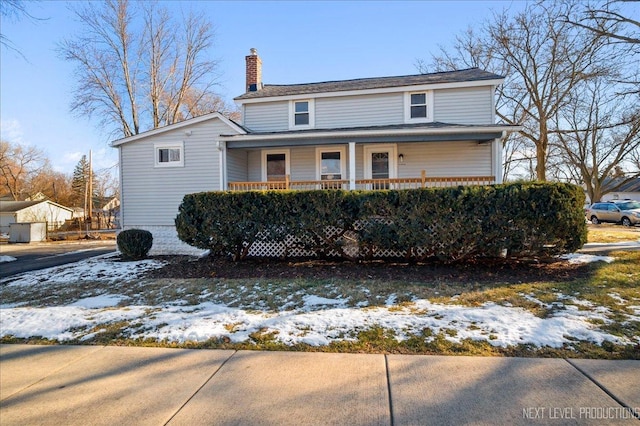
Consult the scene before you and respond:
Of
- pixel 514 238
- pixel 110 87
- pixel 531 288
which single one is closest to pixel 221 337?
pixel 531 288

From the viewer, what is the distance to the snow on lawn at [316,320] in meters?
3.99

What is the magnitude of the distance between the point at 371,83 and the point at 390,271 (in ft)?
29.2

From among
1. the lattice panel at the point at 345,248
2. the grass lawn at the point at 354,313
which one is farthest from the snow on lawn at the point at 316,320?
the lattice panel at the point at 345,248

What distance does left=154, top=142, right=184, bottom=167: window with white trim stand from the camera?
12250mm

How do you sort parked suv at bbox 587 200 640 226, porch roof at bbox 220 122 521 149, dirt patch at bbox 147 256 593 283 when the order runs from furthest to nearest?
parked suv at bbox 587 200 640 226
porch roof at bbox 220 122 521 149
dirt patch at bbox 147 256 593 283

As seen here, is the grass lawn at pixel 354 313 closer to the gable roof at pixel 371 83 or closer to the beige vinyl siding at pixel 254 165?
the beige vinyl siding at pixel 254 165

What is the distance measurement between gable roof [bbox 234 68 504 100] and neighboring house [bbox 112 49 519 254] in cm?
5

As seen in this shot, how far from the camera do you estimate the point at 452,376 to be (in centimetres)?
310

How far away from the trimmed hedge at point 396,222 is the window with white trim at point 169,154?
14.2 feet

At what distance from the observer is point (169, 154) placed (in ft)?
40.7

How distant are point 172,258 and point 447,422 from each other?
9.91 meters

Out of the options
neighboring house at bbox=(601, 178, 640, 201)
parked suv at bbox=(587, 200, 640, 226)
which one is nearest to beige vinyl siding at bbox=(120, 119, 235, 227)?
parked suv at bbox=(587, 200, 640, 226)

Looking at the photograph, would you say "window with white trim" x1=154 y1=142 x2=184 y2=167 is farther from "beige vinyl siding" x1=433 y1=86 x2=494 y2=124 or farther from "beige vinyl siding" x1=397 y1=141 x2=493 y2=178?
"beige vinyl siding" x1=433 y1=86 x2=494 y2=124

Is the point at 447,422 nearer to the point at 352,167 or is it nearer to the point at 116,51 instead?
the point at 352,167
